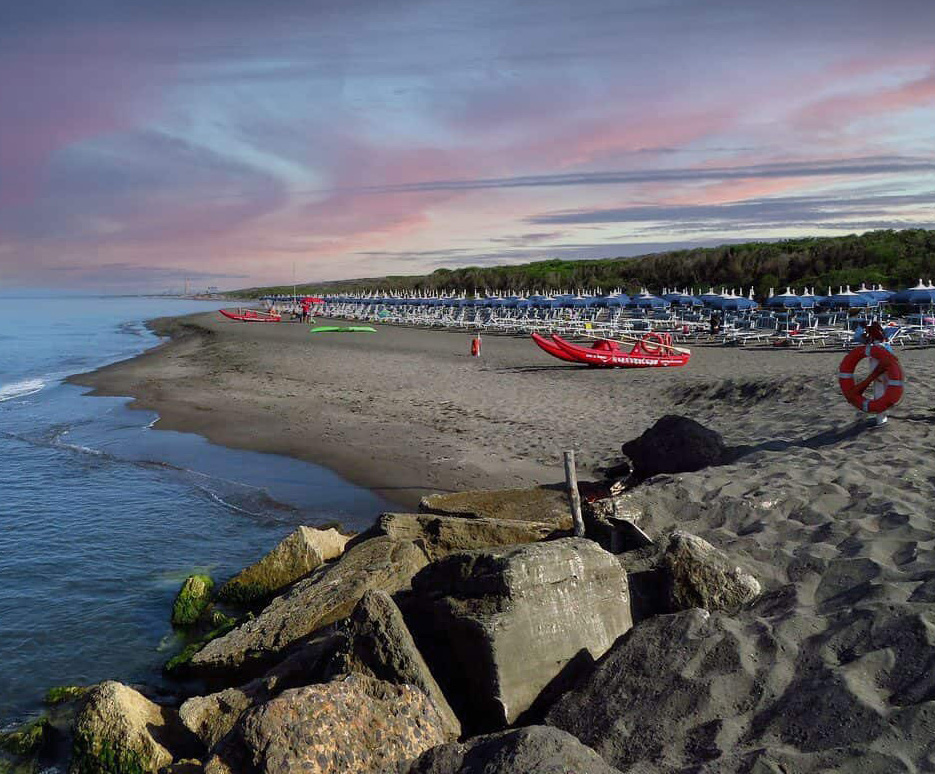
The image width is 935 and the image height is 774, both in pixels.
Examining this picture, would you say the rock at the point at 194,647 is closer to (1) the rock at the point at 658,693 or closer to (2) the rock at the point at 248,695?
(2) the rock at the point at 248,695


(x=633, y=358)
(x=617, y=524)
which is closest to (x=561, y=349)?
(x=633, y=358)

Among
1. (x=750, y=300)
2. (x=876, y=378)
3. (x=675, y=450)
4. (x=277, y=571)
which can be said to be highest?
(x=750, y=300)

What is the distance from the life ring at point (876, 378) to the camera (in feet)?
30.9

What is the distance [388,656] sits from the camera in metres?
4.38

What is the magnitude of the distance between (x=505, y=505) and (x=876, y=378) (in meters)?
5.43

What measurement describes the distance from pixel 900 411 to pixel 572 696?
8.31m

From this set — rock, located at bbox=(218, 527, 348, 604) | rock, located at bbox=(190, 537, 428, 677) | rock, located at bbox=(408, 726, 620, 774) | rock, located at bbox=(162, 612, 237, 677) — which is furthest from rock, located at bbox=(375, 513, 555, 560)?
rock, located at bbox=(408, 726, 620, 774)

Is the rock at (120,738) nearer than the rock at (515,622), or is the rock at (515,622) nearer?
the rock at (515,622)

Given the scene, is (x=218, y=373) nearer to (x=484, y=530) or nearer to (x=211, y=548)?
(x=211, y=548)

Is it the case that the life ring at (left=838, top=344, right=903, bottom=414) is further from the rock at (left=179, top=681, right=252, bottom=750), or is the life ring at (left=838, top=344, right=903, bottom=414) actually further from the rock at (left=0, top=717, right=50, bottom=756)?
the rock at (left=0, top=717, right=50, bottom=756)

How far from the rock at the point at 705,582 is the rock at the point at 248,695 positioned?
2.44m

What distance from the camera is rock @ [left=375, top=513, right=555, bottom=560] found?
23.1ft

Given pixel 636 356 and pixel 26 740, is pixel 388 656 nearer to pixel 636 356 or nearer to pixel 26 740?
pixel 26 740

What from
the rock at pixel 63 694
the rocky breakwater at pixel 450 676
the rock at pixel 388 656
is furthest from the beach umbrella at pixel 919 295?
the rock at pixel 63 694
